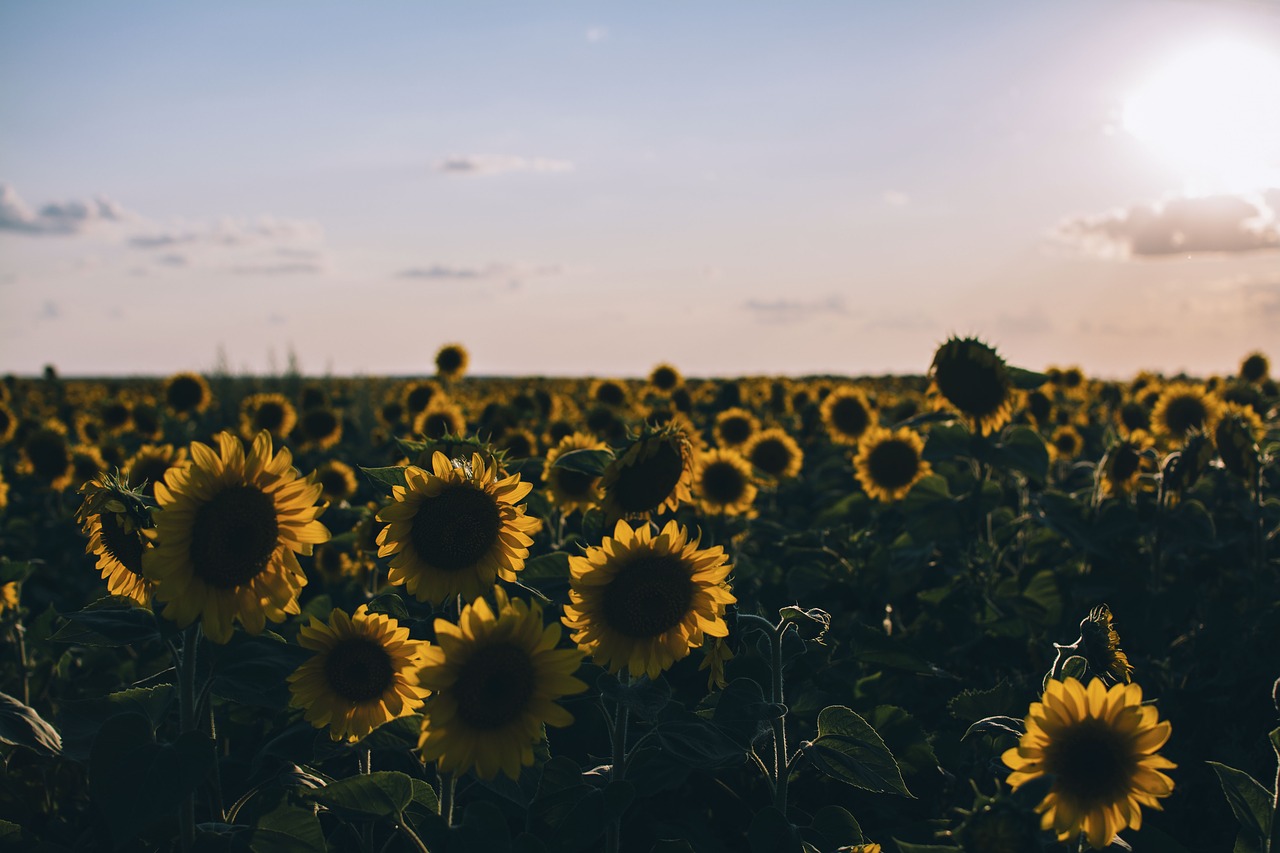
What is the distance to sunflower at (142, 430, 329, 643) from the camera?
2266 mm

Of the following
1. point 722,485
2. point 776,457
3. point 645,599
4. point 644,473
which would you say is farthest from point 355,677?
point 776,457

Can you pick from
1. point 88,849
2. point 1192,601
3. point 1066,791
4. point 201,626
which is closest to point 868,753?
point 1066,791

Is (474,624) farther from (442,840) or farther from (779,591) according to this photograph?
(779,591)

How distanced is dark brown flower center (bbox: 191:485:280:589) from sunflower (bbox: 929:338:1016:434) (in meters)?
4.44

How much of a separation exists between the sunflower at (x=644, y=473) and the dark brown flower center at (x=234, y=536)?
1.15 m

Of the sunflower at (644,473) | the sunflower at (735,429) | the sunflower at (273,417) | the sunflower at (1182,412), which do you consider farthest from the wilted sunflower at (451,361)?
the sunflower at (644,473)

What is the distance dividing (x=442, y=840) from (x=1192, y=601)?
4.69m

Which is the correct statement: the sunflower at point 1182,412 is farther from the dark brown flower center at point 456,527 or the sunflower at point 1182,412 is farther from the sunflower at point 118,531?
the sunflower at point 118,531

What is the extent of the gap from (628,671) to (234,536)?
1139mm

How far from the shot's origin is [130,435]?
12156mm

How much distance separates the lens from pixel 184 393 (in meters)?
12.8

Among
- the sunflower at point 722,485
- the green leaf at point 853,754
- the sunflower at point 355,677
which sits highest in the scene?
the sunflower at point 722,485

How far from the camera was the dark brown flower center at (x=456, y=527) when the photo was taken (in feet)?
8.63

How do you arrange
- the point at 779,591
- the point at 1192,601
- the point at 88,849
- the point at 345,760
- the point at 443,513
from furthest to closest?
the point at 1192,601 < the point at 779,591 < the point at 345,760 < the point at 88,849 < the point at 443,513
